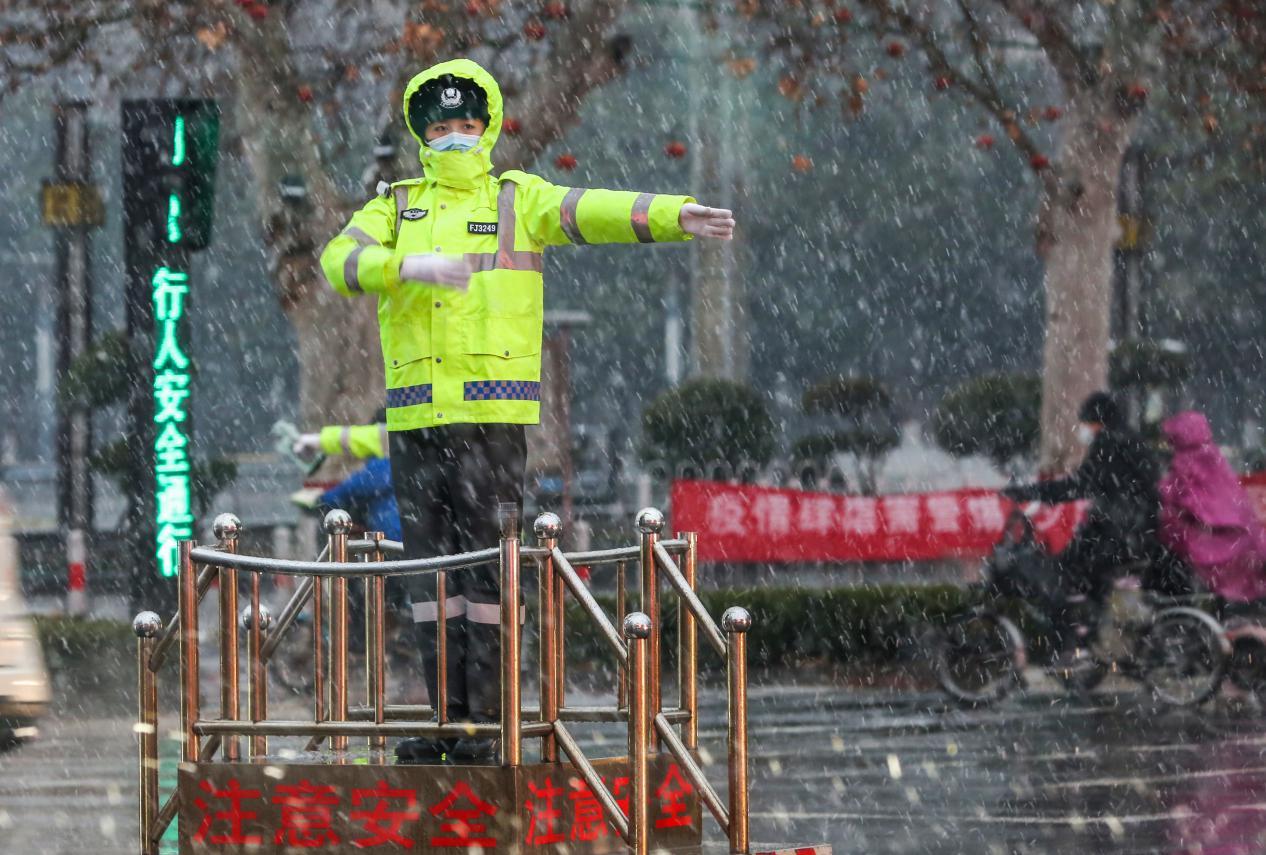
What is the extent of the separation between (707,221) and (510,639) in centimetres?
130

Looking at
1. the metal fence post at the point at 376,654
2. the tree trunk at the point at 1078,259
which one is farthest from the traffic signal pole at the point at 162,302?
the metal fence post at the point at 376,654

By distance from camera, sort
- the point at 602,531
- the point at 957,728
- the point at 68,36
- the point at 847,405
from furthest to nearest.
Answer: the point at 847,405 → the point at 602,531 → the point at 68,36 → the point at 957,728

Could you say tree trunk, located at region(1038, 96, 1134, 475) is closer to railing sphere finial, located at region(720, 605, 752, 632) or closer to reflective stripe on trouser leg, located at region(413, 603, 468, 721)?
reflective stripe on trouser leg, located at region(413, 603, 468, 721)

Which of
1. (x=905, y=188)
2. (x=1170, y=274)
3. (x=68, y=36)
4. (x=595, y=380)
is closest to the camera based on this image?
(x=68, y=36)

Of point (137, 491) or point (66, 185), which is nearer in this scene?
point (137, 491)

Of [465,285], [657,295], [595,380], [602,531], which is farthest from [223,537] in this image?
[595,380]

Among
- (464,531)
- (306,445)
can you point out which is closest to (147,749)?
(464,531)

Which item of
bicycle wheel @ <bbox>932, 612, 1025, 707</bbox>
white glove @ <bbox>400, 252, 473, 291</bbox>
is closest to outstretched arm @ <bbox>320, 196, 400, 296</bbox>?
white glove @ <bbox>400, 252, 473, 291</bbox>

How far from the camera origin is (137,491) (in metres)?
14.8

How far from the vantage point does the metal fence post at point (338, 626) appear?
21.0 feet

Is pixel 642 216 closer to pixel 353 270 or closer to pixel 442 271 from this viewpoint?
pixel 442 271

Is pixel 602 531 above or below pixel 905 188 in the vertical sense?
below

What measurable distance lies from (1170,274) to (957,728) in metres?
39.4

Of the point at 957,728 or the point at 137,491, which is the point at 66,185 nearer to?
the point at 137,491
